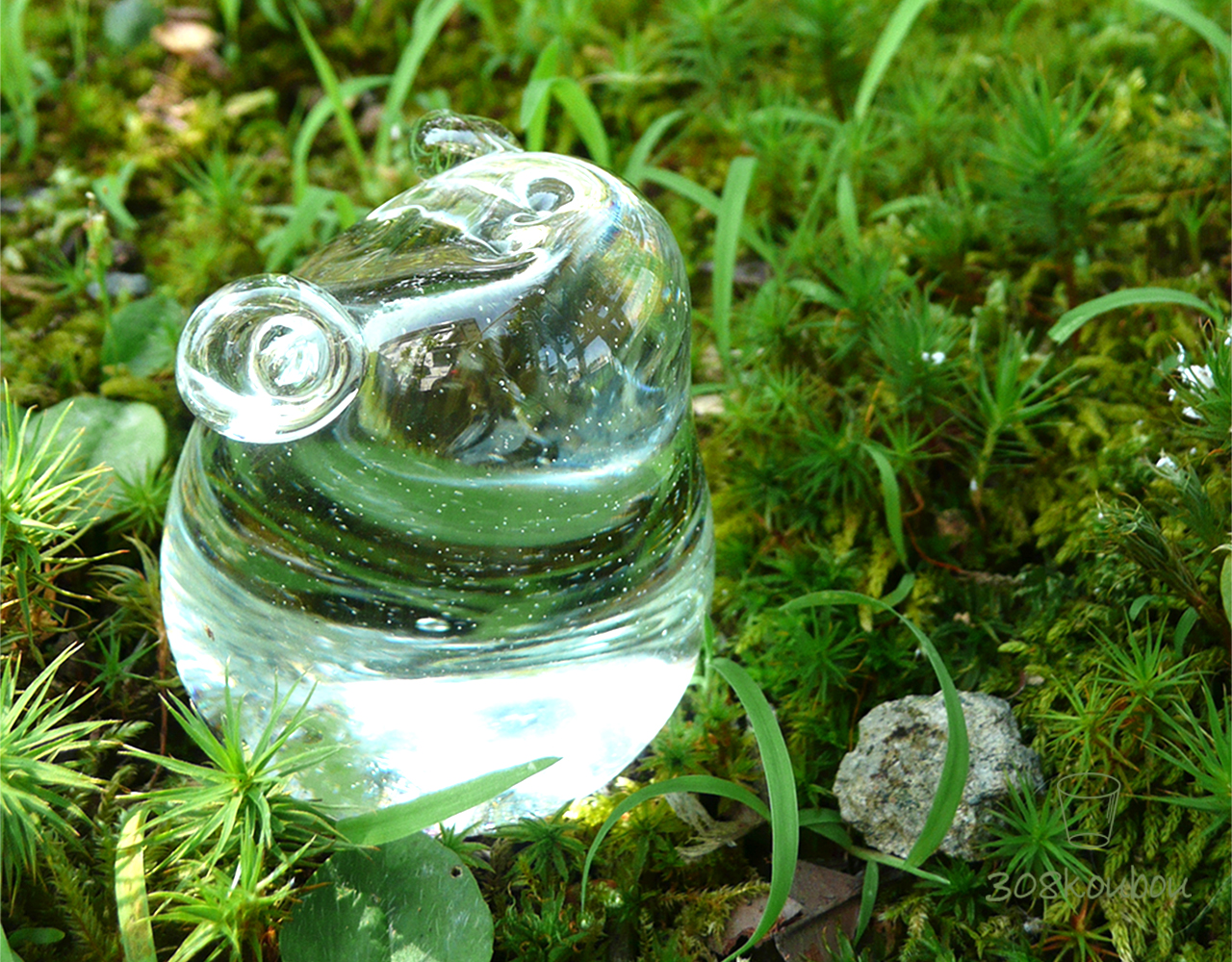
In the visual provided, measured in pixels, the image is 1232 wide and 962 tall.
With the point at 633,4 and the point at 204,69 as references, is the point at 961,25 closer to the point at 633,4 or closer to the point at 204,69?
the point at 633,4

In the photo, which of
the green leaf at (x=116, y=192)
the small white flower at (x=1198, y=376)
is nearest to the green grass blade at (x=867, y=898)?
the small white flower at (x=1198, y=376)

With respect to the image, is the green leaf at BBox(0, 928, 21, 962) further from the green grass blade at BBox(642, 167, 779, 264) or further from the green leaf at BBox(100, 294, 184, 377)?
the green grass blade at BBox(642, 167, 779, 264)

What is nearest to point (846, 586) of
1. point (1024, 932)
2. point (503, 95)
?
point (1024, 932)

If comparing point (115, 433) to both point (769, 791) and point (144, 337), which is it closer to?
point (144, 337)

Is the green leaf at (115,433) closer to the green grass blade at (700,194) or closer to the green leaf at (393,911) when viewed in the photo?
the green leaf at (393,911)

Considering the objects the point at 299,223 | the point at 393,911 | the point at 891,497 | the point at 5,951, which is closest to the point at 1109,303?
the point at 891,497

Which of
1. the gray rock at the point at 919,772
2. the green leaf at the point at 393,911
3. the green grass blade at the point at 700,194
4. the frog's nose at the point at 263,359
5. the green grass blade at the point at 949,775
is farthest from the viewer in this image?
the green grass blade at the point at 700,194
